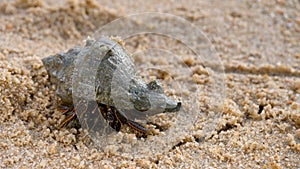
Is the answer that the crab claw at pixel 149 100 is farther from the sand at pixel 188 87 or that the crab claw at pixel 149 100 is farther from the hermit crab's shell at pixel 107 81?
the sand at pixel 188 87

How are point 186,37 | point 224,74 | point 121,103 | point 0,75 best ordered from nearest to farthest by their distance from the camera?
1. point 121,103
2. point 0,75
3. point 224,74
4. point 186,37

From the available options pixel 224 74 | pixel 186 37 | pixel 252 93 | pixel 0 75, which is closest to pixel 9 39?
pixel 0 75

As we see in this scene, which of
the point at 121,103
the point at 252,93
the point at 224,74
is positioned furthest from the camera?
the point at 224,74

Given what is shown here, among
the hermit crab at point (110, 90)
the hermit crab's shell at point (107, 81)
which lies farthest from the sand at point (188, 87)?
the hermit crab's shell at point (107, 81)

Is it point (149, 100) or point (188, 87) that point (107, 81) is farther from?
point (188, 87)

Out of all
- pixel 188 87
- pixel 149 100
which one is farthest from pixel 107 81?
pixel 188 87

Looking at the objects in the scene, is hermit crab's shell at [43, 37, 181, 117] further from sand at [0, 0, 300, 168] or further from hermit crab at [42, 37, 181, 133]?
sand at [0, 0, 300, 168]

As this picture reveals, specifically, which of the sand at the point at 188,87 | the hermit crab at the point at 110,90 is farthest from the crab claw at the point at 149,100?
the sand at the point at 188,87

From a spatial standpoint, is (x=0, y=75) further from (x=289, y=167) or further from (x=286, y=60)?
(x=286, y=60)
